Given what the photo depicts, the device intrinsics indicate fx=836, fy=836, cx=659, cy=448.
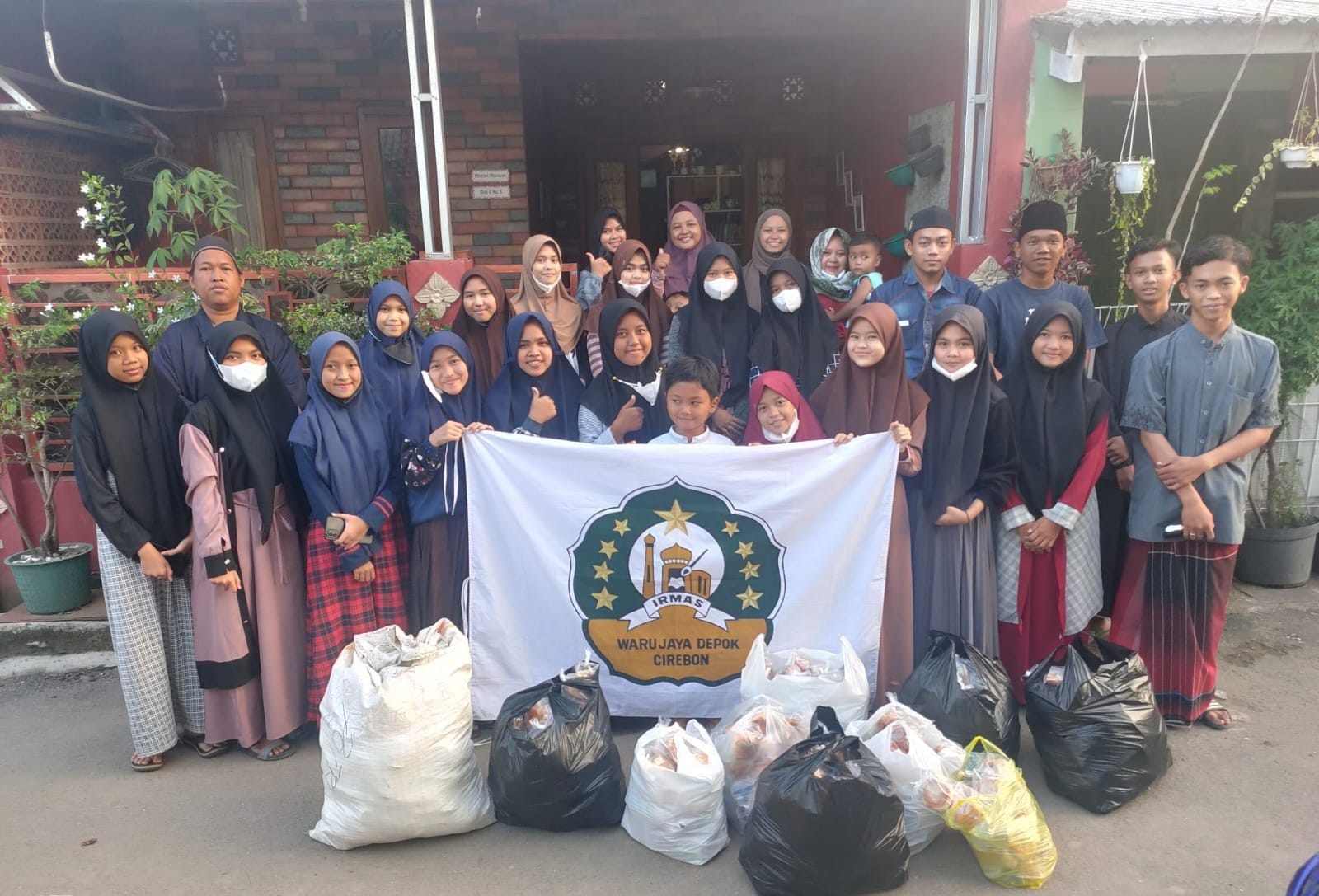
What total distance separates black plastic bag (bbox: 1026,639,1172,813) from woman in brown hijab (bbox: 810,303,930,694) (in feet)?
1.76

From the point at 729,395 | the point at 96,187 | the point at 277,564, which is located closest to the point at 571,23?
the point at 96,187

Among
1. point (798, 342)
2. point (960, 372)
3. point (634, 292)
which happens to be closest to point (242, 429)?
point (634, 292)

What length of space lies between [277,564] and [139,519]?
1.68ft

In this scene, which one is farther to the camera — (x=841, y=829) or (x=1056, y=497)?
(x=1056, y=497)

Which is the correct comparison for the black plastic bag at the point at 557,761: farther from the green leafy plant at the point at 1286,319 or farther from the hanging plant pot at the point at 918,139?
the hanging plant pot at the point at 918,139

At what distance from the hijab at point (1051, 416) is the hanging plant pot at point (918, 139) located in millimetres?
3168

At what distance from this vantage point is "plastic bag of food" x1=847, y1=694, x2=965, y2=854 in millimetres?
2525

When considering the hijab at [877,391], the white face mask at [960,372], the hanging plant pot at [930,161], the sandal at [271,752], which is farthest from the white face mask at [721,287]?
the hanging plant pot at [930,161]

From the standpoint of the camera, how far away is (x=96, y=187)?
4.49 meters

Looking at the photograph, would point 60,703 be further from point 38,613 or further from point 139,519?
point 139,519

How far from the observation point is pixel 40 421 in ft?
14.1

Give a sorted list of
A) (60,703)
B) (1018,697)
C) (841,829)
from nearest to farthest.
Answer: (841,829) → (1018,697) → (60,703)

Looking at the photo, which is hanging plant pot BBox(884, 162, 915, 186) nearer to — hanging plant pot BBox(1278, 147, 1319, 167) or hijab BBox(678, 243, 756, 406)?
hanging plant pot BBox(1278, 147, 1319, 167)

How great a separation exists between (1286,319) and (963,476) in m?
2.54
